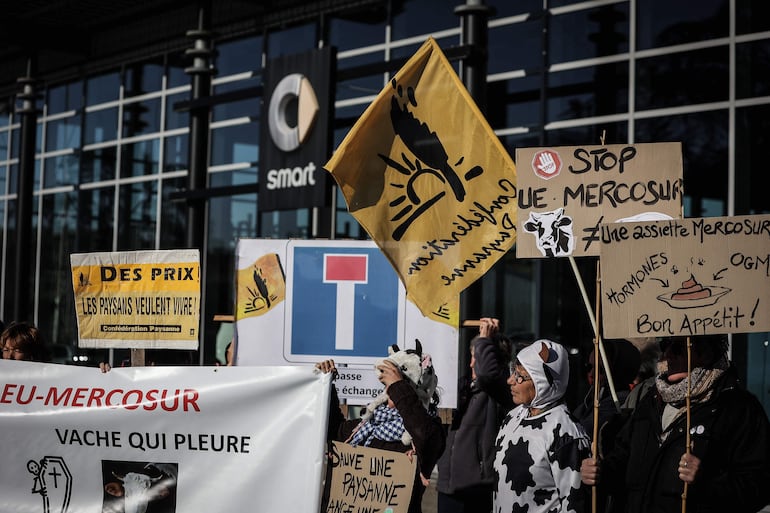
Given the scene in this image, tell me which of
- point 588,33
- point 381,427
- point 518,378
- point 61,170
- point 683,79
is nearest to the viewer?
point 518,378

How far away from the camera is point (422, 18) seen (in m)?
14.3

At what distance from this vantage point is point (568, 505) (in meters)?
4.95

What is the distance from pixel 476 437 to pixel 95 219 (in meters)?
14.6

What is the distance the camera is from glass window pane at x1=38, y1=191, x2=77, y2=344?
2028 centimetres

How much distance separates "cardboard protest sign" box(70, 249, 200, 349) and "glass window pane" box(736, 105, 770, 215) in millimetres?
6237

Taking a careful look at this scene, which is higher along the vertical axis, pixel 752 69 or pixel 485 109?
pixel 752 69

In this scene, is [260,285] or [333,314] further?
[260,285]

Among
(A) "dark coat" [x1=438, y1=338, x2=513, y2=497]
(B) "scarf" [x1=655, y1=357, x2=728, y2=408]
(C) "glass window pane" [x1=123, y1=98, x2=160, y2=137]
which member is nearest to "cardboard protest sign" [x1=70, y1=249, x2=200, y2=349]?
(A) "dark coat" [x1=438, y1=338, x2=513, y2=497]

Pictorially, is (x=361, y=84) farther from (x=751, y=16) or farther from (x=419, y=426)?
(x=419, y=426)

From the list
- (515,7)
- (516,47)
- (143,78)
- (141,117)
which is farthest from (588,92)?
(143,78)

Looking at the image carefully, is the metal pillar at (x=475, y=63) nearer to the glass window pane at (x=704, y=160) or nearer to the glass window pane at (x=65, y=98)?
the glass window pane at (x=704, y=160)

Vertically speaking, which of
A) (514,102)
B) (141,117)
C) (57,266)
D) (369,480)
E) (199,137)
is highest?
(141,117)

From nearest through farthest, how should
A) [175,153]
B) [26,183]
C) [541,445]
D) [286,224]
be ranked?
[541,445], [286,224], [175,153], [26,183]

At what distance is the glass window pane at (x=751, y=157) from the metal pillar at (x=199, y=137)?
6.61m
